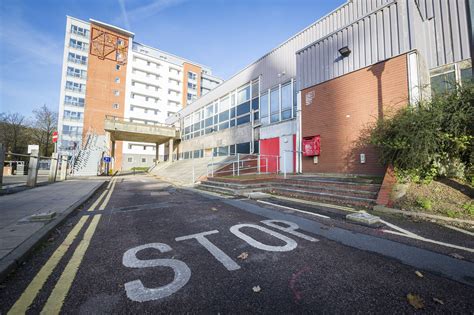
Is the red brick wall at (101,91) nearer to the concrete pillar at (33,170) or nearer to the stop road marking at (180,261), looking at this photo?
the concrete pillar at (33,170)

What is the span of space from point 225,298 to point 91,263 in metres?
1.95

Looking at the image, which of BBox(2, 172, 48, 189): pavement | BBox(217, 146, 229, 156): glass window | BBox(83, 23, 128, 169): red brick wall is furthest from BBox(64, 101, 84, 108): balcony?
BBox(217, 146, 229, 156): glass window

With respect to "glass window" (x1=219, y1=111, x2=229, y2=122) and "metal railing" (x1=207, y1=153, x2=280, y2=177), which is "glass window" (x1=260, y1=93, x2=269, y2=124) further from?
"glass window" (x1=219, y1=111, x2=229, y2=122)

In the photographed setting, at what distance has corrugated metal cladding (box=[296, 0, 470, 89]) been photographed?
864 cm

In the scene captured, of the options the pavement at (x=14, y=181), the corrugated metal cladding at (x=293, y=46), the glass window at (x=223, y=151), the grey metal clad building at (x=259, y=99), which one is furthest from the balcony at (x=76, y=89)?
the corrugated metal cladding at (x=293, y=46)

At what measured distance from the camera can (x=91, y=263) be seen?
2707 millimetres

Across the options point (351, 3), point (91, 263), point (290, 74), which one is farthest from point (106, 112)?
point (91, 263)

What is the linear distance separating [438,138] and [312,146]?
592cm

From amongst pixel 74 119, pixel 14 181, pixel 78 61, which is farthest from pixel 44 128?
pixel 14 181

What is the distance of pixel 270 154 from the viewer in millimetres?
15539

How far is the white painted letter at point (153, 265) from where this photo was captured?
2006mm

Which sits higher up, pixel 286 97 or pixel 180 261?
pixel 286 97

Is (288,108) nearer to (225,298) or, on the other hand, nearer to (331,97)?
(331,97)

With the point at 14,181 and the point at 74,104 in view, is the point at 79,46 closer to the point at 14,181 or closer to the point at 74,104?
the point at 74,104
